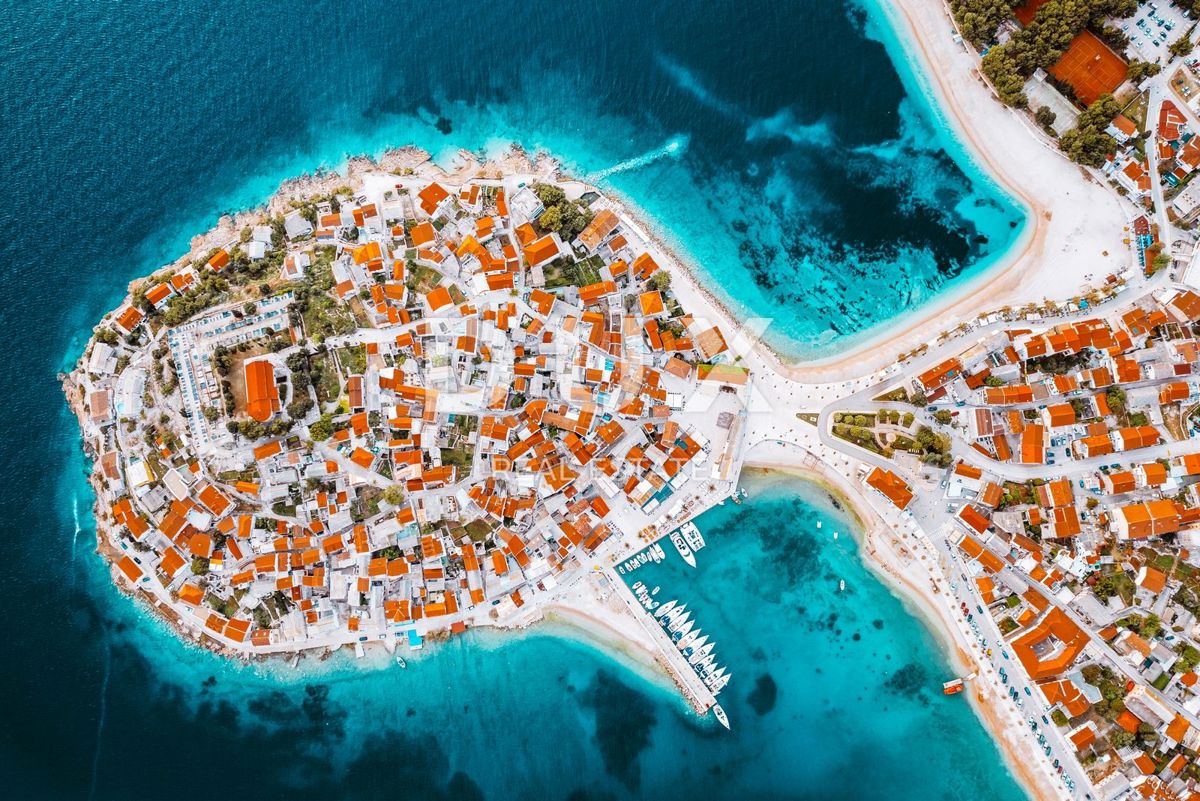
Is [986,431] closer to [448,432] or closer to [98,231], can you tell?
[448,432]

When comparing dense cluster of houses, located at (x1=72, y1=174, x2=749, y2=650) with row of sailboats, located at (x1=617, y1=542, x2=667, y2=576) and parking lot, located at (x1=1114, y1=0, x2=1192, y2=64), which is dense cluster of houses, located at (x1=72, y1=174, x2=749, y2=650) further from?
parking lot, located at (x1=1114, y1=0, x2=1192, y2=64)

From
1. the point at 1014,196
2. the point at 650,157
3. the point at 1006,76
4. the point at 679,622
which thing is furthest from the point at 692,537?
the point at 1006,76

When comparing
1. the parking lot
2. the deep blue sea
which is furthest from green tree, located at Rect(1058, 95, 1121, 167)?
the deep blue sea

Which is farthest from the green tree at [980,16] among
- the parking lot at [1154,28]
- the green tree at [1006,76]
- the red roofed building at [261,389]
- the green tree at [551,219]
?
the red roofed building at [261,389]

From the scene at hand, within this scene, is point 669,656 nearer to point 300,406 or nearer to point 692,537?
point 692,537

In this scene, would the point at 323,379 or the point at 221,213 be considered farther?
the point at 221,213

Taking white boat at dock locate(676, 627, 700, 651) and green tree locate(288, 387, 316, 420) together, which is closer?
green tree locate(288, 387, 316, 420)

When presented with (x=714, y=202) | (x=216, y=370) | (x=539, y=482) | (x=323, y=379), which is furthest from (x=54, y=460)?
(x=714, y=202)
